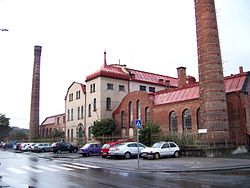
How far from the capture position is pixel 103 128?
4562 cm

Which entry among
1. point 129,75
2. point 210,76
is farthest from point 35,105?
point 210,76

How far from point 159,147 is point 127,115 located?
2110 cm

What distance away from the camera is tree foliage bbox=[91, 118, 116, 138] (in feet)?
149

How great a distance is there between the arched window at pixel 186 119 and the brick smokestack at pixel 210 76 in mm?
6239

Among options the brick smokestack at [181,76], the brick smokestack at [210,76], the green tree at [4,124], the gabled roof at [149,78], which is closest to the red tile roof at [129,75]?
the gabled roof at [149,78]

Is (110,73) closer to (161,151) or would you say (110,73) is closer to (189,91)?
(189,91)

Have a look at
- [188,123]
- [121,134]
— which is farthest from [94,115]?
[188,123]

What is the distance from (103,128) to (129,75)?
38.9ft

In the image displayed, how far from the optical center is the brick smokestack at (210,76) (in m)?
28.6

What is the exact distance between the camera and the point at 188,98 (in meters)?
36.8

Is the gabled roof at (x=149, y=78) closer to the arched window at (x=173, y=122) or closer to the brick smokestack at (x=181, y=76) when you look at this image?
the brick smokestack at (x=181, y=76)

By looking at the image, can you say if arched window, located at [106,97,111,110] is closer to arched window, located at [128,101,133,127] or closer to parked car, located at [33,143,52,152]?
arched window, located at [128,101,133,127]

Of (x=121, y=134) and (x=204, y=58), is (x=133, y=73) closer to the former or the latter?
(x=121, y=134)

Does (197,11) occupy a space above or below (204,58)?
above
